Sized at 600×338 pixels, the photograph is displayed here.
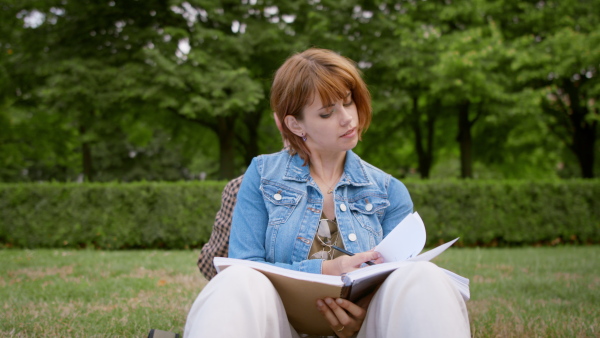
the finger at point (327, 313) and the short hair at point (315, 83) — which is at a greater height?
the short hair at point (315, 83)

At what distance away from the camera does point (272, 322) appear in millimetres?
1832

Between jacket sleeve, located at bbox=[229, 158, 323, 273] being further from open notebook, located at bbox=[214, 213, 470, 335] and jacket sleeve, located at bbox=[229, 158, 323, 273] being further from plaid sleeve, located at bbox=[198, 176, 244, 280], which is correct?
plaid sleeve, located at bbox=[198, 176, 244, 280]

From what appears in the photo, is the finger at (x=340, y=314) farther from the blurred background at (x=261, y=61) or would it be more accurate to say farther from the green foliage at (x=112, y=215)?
the blurred background at (x=261, y=61)

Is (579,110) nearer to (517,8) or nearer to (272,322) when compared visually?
(517,8)

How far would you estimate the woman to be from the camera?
181 centimetres

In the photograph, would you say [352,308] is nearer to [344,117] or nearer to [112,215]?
[344,117]

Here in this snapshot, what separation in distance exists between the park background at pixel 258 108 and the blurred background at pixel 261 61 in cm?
5

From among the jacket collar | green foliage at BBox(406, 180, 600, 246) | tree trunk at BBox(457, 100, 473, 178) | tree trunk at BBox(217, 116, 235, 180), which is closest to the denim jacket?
the jacket collar

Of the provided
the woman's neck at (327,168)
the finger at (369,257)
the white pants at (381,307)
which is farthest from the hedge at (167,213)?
the white pants at (381,307)

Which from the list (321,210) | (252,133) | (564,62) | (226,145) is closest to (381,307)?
(321,210)

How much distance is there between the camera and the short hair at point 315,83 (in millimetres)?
2258

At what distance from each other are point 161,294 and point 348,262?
2.98 meters

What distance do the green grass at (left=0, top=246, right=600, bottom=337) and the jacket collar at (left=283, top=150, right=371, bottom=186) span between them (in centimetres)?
146

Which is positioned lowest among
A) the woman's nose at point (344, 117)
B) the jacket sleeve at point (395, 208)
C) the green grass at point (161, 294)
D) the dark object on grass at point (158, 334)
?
the green grass at point (161, 294)
